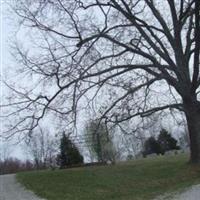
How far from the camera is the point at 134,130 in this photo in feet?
91.8

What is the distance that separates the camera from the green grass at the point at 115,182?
2198cm

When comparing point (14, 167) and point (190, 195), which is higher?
point (14, 167)

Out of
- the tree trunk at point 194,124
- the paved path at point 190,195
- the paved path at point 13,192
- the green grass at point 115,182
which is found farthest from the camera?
the tree trunk at point 194,124

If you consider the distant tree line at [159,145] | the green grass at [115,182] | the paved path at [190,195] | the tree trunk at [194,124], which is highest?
the distant tree line at [159,145]

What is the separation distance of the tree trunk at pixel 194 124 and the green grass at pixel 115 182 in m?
0.79

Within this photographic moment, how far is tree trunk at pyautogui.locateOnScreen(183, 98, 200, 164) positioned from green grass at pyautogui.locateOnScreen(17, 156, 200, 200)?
793 mm

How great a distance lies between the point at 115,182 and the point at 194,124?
6063 millimetres

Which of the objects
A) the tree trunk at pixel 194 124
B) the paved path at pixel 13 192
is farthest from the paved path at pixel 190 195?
the tree trunk at pixel 194 124

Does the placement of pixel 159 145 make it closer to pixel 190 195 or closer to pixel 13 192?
pixel 13 192

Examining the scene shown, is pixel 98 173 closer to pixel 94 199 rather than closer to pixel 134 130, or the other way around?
pixel 134 130

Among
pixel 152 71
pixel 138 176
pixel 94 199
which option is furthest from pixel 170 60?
pixel 94 199

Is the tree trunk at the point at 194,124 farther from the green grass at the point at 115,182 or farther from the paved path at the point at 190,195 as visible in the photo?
the paved path at the point at 190,195

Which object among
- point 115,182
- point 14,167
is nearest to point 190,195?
point 115,182

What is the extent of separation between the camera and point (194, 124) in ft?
94.0
